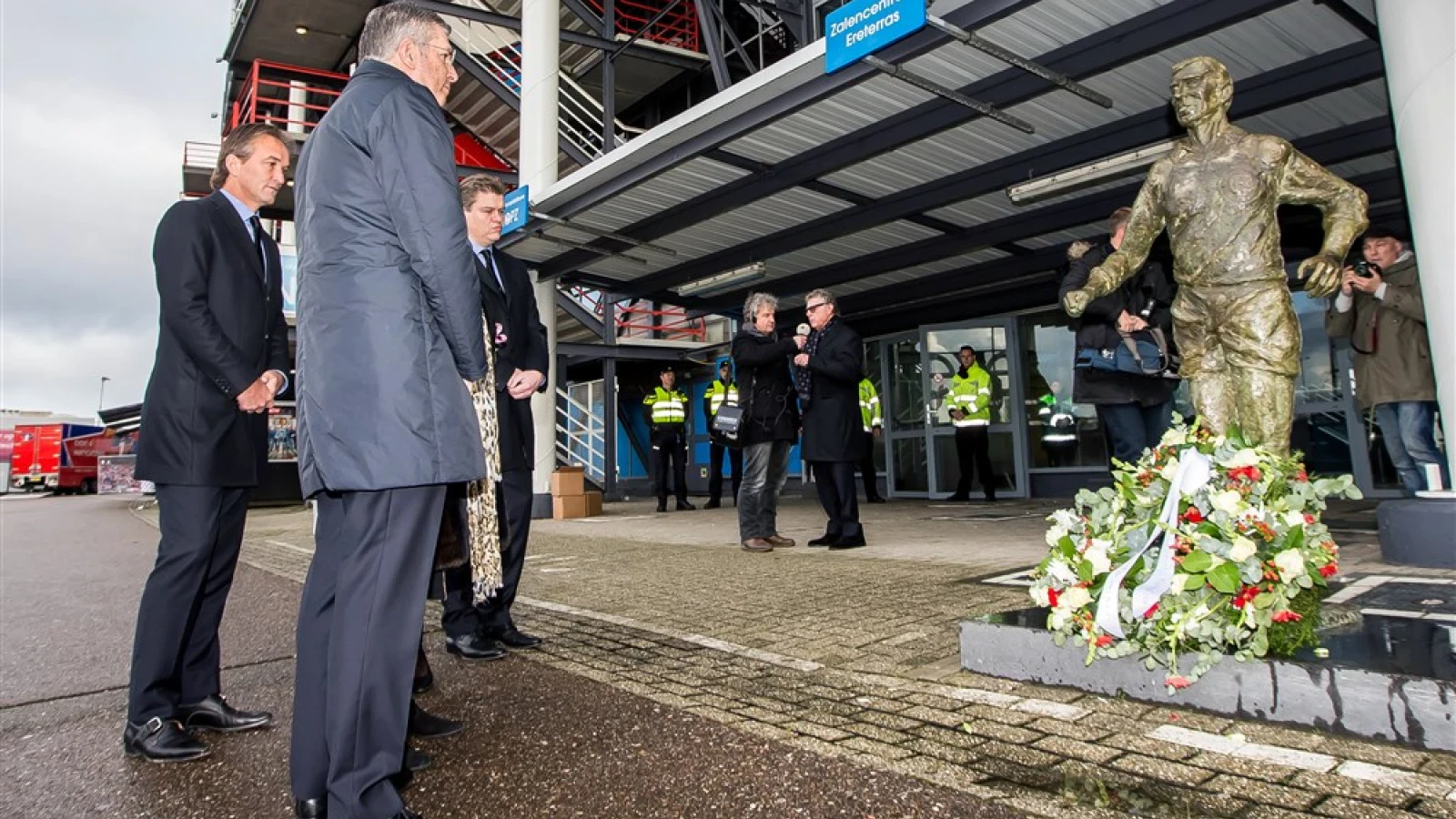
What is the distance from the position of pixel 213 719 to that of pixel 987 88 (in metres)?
6.62

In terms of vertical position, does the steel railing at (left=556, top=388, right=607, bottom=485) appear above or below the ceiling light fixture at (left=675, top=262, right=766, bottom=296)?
below

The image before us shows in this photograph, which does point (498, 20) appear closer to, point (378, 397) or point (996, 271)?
point (996, 271)

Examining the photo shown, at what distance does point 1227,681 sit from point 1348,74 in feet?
19.8

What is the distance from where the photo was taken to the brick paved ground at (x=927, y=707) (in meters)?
1.91

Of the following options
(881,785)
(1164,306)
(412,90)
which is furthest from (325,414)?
(1164,306)

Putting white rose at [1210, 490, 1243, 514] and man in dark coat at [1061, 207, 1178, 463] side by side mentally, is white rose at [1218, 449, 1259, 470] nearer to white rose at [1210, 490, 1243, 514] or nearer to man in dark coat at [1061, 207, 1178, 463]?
white rose at [1210, 490, 1243, 514]

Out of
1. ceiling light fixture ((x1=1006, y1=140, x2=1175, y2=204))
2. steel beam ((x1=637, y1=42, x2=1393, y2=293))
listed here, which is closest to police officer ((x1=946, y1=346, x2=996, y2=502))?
steel beam ((x1=637, y1=42, x2=1393, y2=293))

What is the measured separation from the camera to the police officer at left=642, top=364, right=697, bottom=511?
12875mm

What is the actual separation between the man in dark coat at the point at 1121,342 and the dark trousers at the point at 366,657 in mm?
4187

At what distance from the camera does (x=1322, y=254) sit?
132 inches

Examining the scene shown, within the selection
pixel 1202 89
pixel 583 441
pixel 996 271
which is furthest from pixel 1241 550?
pixel 583 441

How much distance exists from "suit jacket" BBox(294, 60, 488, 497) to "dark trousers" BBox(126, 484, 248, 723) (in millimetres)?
869

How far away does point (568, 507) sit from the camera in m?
12.1

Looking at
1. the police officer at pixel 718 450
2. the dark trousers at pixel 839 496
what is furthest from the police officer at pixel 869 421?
the dark trousers at pixel 839 496
